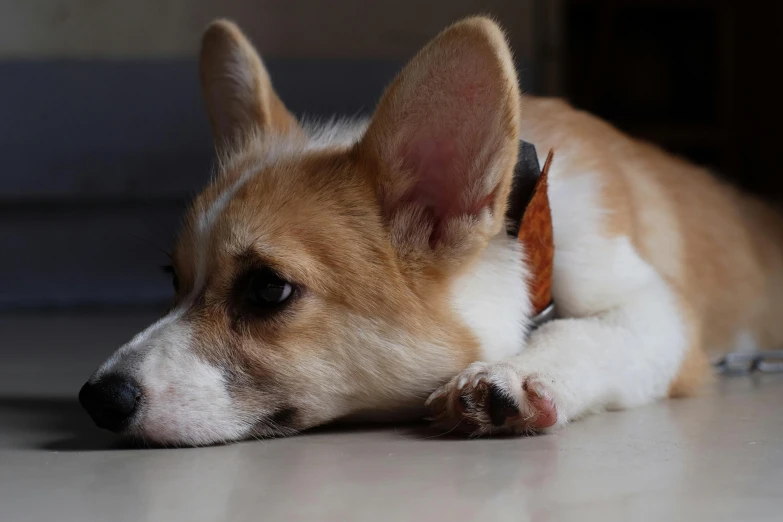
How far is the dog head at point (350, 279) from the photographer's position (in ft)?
5.24

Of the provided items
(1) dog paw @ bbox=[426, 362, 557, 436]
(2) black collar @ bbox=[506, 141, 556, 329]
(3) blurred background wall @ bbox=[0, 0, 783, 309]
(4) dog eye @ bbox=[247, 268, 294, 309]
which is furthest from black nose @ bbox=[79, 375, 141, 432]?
(3) blurred background wall @ bbox=[0, 0, 783, 309]

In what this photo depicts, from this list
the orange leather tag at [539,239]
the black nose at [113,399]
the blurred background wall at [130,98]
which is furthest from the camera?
the blurred background wall at [130,98]

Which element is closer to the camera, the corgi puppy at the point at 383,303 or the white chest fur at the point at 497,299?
the corgi puppy at the point at 383,303

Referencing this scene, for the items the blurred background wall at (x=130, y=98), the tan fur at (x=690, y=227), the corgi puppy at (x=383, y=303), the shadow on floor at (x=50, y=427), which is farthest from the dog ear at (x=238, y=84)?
the blurred background wall at (x=130, y=98)

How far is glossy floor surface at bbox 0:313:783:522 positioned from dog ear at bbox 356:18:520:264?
0.37 metres

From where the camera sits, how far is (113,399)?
1553 millimetres

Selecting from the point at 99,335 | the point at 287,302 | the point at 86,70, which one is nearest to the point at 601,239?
the point at 287,302

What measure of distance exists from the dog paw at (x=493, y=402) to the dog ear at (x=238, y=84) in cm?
78

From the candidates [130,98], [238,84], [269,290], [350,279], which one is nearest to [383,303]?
[350,279]

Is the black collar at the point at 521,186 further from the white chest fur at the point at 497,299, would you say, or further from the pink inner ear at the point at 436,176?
the pink inner ear at the point at 436,176

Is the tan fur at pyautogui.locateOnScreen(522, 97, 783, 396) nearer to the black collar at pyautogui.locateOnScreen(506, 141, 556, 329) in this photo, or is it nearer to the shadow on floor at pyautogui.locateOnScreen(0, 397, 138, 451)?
the black collar at pyautogui.locateOnScreen(506, 141, 556, 329)

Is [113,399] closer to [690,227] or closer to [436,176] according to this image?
[436,176]

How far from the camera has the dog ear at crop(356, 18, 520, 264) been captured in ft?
5.25

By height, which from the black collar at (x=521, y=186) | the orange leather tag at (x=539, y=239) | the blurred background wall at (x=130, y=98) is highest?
the black collar at (x=521, y=186)
